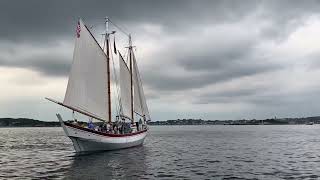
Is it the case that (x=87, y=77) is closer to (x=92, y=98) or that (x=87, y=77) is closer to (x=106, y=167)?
(x=92, y=98)

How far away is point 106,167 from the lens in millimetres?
46188

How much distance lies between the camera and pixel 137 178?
125 feet

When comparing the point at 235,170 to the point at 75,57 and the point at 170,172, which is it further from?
the point at 75,57

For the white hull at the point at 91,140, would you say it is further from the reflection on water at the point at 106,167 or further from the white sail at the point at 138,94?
the white sail at the point at 138,94

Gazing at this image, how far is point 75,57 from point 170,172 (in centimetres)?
2471

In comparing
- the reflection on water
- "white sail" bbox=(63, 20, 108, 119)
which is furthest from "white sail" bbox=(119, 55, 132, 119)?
the reflection on water

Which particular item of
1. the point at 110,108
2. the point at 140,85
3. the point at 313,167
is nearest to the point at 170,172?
the point at 313,167

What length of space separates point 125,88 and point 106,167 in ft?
109

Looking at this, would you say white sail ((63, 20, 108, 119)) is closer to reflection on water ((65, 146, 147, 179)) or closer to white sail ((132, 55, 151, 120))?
reflection on water ((65, 146, 147, 179))

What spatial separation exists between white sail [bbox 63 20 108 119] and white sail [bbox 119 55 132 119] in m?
10.2

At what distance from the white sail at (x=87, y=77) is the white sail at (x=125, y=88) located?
33.6 ft

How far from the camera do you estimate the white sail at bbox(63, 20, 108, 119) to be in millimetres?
58438

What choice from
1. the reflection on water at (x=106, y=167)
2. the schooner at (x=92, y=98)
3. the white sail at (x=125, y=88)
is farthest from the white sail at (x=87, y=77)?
the white sail at (x=125, y=88)

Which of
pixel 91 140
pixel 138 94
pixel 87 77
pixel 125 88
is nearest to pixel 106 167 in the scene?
pixel 91 140
